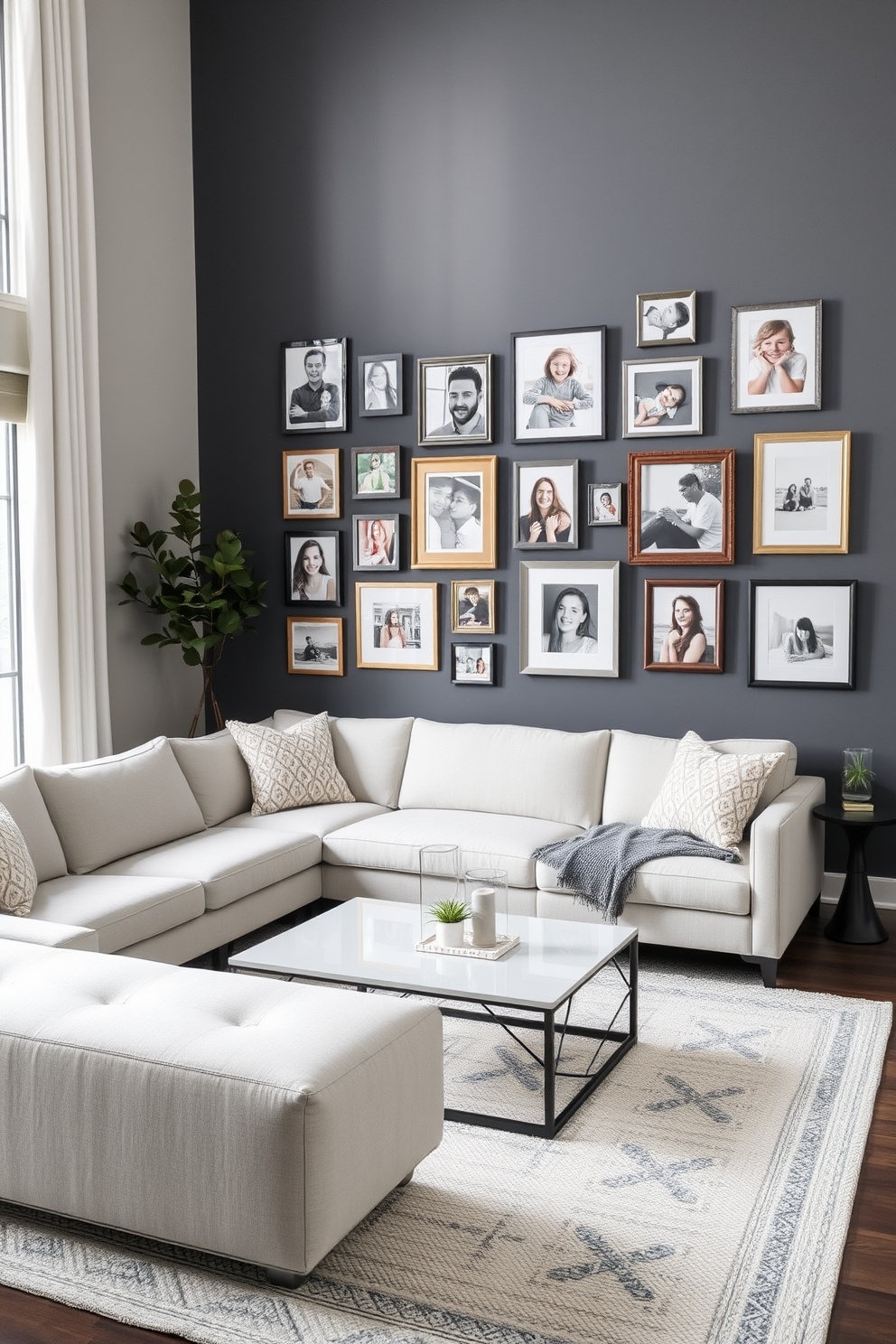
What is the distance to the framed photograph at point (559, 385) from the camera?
5273 millimetres

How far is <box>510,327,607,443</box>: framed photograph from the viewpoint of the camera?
5273 mm

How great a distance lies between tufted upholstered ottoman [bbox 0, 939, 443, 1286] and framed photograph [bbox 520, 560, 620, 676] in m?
2.84

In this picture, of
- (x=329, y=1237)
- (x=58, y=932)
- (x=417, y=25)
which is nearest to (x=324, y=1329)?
(x=329, y=1237)

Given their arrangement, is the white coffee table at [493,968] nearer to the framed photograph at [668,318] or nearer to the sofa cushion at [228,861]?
the sofa cushion at [228,861]

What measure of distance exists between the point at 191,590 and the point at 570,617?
1733 millimetres

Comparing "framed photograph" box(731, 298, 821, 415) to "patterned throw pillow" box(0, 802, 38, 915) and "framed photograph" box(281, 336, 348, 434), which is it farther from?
"patterned throw pillow" box(0, 802, 38, 915)

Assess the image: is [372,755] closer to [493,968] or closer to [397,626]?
[397,626]

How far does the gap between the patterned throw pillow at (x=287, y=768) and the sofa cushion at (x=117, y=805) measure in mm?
346

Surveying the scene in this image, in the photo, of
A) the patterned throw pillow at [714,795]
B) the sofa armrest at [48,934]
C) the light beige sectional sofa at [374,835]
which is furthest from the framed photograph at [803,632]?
the sofa armrest at [48,934]

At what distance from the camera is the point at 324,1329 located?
227cm

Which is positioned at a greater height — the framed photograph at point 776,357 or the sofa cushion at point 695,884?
the framed photograph at point 776,357

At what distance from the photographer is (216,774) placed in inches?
196

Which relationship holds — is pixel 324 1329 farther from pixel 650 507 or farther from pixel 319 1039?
pixel 650 507

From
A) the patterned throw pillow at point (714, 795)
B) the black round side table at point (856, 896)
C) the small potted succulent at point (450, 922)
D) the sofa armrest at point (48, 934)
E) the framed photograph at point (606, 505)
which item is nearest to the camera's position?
the sofa armrest at point (48, 934)
